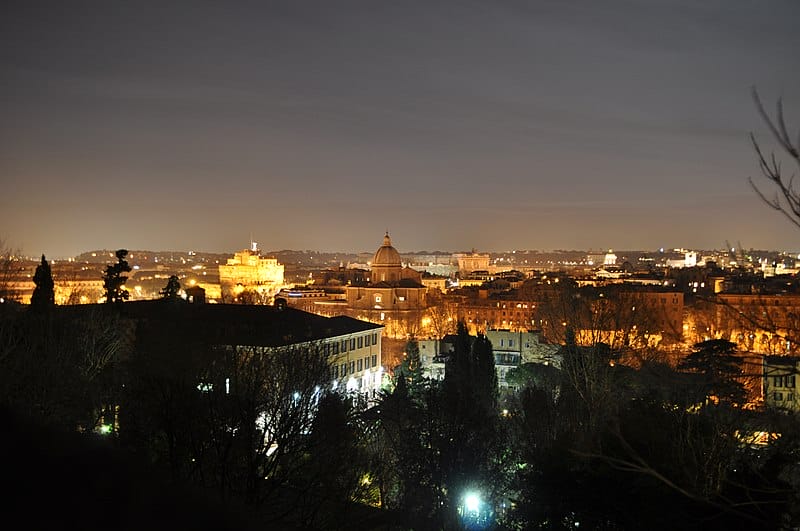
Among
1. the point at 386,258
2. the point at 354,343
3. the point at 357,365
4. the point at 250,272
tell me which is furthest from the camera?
the point at 250,272

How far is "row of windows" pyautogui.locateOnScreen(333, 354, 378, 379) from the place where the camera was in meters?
27.1

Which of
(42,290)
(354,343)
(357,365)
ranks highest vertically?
(42,290)


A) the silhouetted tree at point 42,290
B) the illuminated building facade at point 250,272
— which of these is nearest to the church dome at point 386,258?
the illuminated building facade at point 250,272

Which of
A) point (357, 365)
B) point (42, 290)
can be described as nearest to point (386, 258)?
point (357, 365)

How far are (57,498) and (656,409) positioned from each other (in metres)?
11.4

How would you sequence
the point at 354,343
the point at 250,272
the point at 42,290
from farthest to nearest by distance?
the point at 250,272 → the point at 354,343 → the point at 42,290

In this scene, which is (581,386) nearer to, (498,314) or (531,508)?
(531,508)

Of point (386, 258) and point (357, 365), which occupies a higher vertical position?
point (386, 258)

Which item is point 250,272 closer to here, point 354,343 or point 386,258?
point 386,258

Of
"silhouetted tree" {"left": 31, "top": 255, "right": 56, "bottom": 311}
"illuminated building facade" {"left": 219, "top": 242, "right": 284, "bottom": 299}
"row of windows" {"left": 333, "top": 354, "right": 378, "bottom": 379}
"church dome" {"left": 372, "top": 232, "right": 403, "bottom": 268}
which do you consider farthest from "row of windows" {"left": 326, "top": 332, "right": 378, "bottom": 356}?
"illuminated building facade" {"left": 219, "top": 242, "right": 284, "bottom": 299}

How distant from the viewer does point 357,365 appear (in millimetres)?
29141

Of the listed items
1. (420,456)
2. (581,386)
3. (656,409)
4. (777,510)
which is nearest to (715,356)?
(581,386)

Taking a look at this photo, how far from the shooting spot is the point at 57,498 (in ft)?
7.02

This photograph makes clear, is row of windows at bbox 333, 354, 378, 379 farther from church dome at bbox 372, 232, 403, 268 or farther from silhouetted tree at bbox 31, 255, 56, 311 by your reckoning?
church dome at bbox 372, 232, 403, 268
